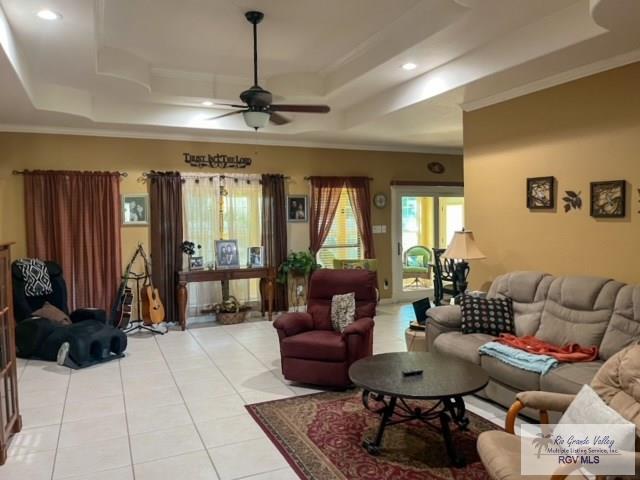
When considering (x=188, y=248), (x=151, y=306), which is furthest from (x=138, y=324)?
(x=188, y=248)

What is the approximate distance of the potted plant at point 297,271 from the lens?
7.21 m

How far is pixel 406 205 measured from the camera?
27.7 feet

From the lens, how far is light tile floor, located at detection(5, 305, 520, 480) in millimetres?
2895

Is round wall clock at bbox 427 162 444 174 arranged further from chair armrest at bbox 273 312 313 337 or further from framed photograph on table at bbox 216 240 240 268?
chair armrest at bbox 273 312 313 337

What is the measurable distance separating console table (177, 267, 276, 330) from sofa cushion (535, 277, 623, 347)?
3.95 m

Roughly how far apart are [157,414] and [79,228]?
3390mm

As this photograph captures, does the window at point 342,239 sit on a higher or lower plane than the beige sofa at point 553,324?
higher

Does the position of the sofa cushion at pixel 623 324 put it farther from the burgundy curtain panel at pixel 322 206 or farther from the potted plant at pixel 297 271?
the burgundy curtain panel at pixel 322 206

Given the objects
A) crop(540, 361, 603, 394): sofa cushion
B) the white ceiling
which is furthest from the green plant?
crop(540, 361, 603, 394): sofa cushion

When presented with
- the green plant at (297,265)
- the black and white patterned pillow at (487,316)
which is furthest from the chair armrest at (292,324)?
the green plant at (297,265)

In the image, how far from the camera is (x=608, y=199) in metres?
3.85

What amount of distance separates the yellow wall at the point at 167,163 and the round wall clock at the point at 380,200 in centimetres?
9

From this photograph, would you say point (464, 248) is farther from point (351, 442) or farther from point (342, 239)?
Result: point (342, 239)

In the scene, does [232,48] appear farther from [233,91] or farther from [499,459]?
[499,459]
